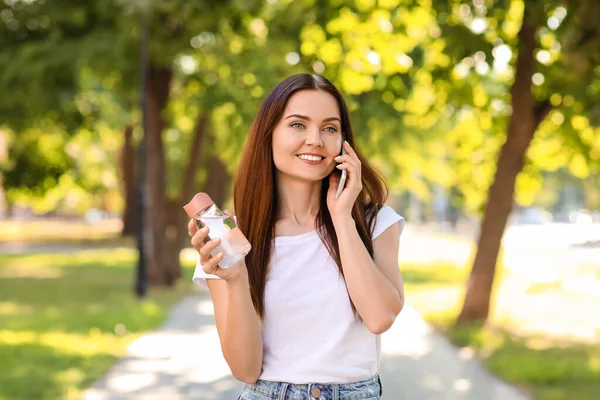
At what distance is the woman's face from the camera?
2762mm

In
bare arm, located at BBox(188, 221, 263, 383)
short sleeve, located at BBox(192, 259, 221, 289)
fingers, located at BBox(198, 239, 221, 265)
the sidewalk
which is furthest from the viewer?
the sidewalk

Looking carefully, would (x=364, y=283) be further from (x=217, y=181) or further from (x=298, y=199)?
(x=217, y=181)

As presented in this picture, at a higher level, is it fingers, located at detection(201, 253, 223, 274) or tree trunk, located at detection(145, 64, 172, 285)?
tree trunk, located at detection(145, 64, 172, 285)

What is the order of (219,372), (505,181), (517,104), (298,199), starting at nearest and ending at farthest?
(298,199), (219,372), (517,104), (505,181)

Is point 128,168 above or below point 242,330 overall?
above

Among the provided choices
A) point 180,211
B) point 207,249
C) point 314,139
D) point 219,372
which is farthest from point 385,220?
point 180,211

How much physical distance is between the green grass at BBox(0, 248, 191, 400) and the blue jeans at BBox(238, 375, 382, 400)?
5.88 metres

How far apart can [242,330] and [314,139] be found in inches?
22.0

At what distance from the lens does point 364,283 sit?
263 cm

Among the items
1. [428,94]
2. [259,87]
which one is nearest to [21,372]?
[259,87]

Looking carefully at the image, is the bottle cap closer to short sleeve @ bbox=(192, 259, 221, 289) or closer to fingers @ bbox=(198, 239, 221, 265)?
fingers @ bbox=(198, 239, 221, 265)

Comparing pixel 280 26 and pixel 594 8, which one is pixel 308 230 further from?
pixel 280 26

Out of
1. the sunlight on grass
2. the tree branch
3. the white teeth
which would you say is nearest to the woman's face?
the white teeth

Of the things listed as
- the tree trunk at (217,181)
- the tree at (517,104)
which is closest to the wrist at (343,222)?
the tree at (517,104)
